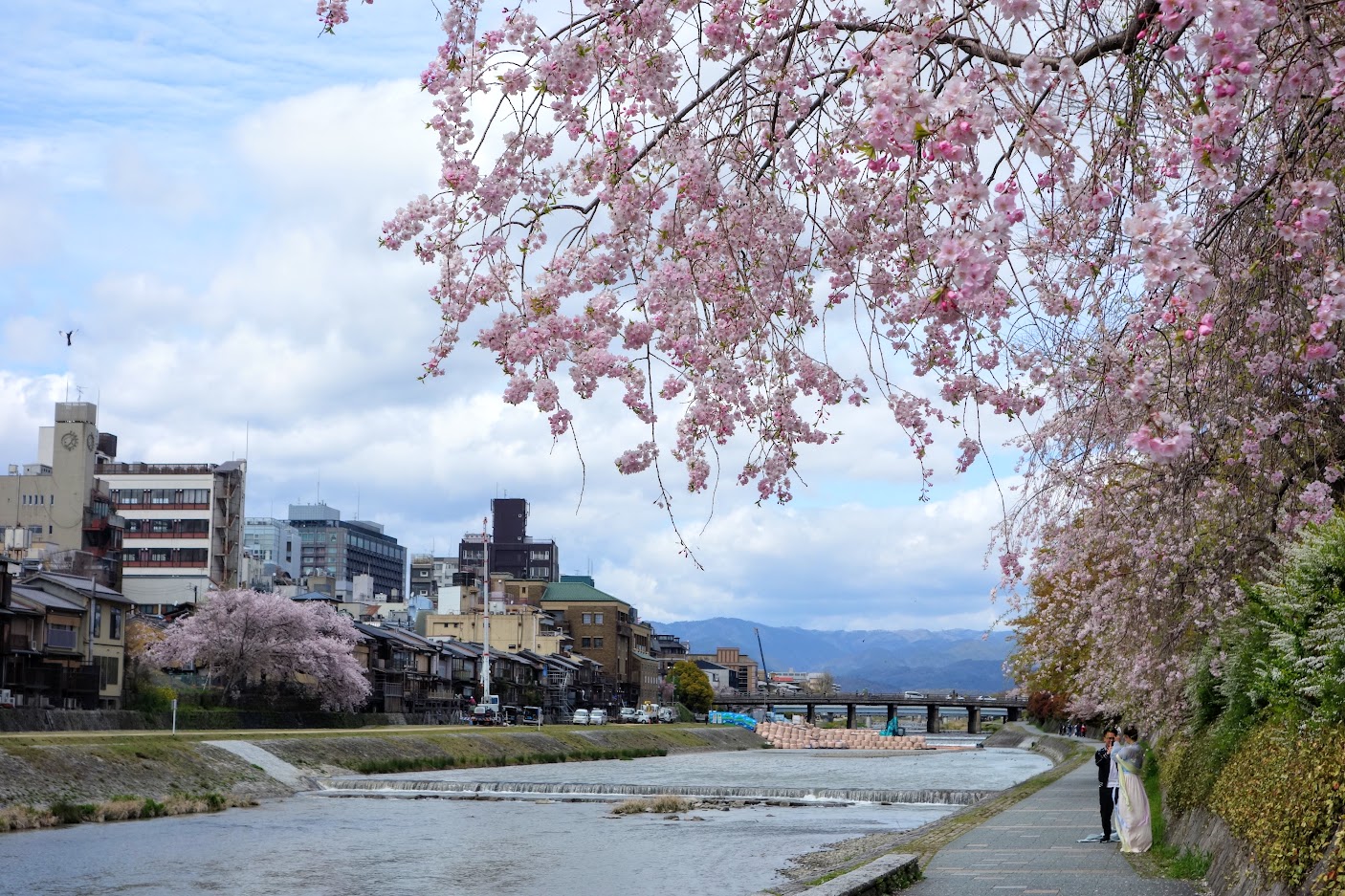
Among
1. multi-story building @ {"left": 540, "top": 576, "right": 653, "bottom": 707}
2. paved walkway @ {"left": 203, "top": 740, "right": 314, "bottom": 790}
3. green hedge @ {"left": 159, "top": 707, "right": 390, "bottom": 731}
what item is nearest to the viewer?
paved walkway @ {"left": 203, "top": 740, "right": 314, "bottom": 790}

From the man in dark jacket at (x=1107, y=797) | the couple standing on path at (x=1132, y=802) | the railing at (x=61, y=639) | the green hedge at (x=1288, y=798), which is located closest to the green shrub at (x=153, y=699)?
the railing at (x=61, y=639)

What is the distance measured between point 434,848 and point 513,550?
535 feet

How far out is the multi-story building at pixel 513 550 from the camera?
A: 613ft

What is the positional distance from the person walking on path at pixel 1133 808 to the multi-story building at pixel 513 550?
16957cm

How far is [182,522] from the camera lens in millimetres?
92062

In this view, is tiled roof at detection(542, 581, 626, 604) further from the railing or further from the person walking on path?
the person walking on path

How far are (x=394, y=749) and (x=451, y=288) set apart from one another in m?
46.1

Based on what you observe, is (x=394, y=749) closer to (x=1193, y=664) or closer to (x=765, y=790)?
(x=765, y=790)

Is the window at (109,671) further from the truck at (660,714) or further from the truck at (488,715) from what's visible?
the truck at (660,714)

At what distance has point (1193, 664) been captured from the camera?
17844mm

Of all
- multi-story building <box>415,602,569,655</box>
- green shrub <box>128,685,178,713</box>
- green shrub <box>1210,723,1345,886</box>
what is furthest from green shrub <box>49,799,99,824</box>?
multi-story building <box>415,602,569,655</box>

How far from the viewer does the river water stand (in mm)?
20781

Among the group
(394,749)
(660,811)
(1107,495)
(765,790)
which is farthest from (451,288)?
(394,749)

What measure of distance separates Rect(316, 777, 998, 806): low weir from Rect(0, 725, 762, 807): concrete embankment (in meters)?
2.12
